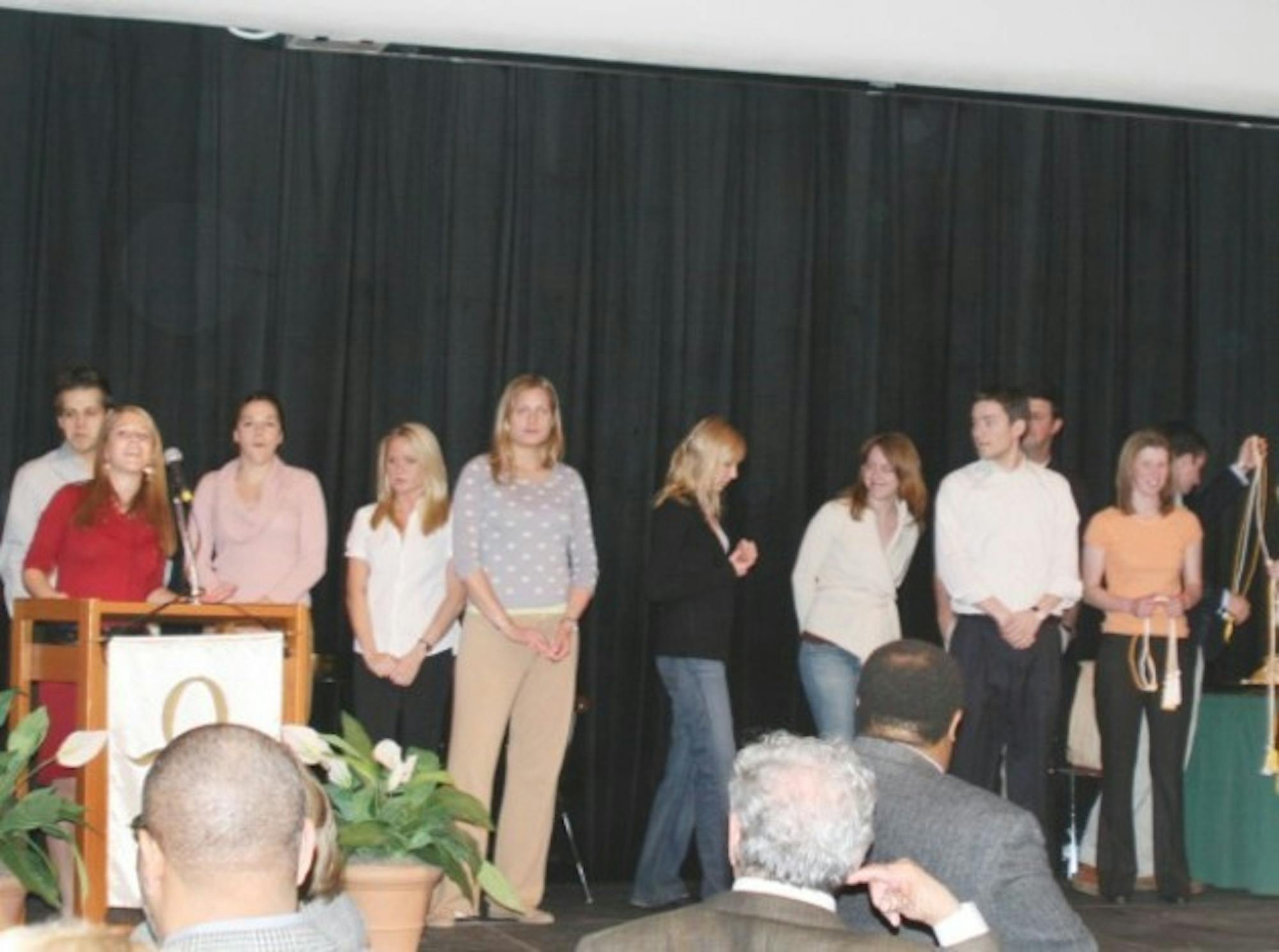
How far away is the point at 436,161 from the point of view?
7.68 m

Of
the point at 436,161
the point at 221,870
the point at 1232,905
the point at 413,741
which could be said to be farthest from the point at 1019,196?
the point at 221,870

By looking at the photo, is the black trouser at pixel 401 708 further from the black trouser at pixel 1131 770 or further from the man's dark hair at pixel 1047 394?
the man's dark hair at pixel 1047 394

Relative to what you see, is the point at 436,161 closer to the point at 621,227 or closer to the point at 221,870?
the point at 621,227

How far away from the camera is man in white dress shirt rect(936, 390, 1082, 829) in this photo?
6.82 m

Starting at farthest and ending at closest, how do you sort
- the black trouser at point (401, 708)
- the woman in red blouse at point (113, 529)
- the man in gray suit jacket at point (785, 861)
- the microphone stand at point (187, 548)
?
the black trouser at point (401, 708)
the woman in red blouse at point (113, 529)
the microphone stand at point (187, 548)
the man in gray suit jacket at point (785, 861)

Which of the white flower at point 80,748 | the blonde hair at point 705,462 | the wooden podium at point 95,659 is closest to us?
the white flower at point 80,748

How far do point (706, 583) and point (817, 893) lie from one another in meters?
4.01

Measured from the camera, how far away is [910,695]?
138 inches

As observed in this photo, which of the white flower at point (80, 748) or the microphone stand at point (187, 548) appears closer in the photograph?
the white flower at point (80, 748)

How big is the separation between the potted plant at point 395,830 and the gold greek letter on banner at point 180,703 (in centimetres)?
33

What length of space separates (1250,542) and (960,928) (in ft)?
19.7

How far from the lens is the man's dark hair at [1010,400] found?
690cm

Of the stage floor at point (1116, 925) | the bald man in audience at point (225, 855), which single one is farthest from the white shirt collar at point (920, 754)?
the stage floor at point (1116, 925)

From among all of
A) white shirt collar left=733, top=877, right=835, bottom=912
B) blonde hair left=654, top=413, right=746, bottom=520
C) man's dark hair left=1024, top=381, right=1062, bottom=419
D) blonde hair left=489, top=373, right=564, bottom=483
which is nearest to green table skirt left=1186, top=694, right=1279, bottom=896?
man's dark hair left=1024, top=381, right=1062, bottom=419
